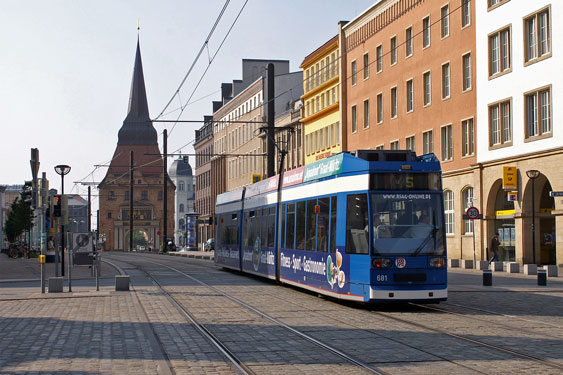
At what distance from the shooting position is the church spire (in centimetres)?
15450

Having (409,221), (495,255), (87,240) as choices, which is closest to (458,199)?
(495,255)

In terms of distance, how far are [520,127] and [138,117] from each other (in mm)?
124251

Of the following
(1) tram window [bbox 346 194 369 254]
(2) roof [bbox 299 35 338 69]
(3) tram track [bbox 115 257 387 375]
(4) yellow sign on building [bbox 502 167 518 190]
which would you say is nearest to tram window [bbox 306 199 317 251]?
(3) tram track [bbox 115 257 387 375]

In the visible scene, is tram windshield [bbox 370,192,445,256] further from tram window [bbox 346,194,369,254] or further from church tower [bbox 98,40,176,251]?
church tower [bbox 98,40,176,251]

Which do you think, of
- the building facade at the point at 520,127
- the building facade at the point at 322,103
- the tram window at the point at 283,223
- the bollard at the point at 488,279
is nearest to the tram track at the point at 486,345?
the tram window at the point at 283,223

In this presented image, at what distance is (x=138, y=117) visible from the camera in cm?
15950

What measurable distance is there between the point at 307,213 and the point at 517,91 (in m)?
23.2

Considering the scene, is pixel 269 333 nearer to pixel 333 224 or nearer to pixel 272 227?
pixel 333 224

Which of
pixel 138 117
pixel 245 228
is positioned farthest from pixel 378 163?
pixel 138 117

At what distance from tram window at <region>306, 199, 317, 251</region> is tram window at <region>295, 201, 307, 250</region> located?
451 mm

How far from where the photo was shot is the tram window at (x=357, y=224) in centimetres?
1748

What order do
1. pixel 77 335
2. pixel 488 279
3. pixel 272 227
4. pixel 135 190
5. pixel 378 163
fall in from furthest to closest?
pixel 135 190 → pixel 488 279 → pixel 272 227 → pixel 378 163 → pixel 77 335

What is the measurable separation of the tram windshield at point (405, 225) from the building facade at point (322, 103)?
47318 mm

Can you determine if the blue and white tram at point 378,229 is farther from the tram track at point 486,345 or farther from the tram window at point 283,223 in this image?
the tram window at point 283,223
